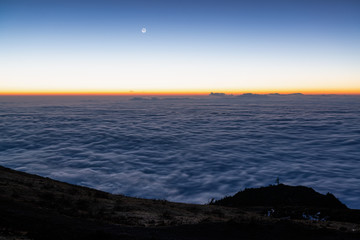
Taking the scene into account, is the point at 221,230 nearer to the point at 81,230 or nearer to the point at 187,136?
the point at 81,230

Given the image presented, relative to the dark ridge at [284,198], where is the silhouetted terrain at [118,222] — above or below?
above

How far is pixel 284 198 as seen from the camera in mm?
13117

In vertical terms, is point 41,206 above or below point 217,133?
above

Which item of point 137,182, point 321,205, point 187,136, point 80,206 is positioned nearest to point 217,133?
point 187,136

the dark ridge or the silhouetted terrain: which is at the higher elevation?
the silhouetted terrain

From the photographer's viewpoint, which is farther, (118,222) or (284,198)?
(284,198)

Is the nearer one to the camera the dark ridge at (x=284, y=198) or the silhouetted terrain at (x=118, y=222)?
the silhouetted terrain at (x=118, y=222)

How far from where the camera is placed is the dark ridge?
12344 millimetres

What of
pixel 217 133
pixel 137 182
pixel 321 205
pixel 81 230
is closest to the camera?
pixel 81 230

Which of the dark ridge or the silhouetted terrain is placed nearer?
the silhouetted terrain

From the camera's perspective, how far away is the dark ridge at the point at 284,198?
40.5ft

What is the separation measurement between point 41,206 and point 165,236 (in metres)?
4.08

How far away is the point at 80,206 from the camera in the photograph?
7.70 meters

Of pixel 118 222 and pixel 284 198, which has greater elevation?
pixel 118 222
